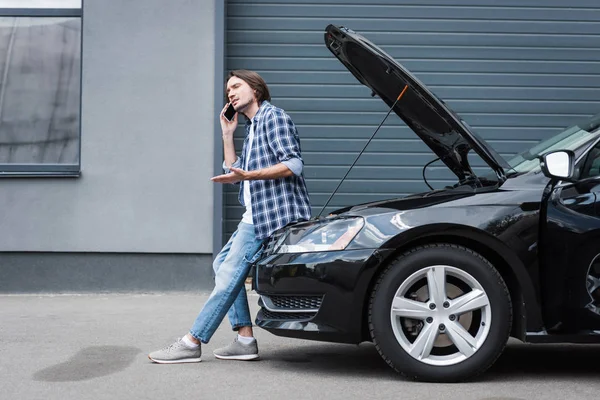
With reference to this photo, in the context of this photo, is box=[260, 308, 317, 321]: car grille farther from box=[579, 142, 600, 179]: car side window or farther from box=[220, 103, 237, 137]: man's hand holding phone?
box=[579, 142, 600, 179]: car side window

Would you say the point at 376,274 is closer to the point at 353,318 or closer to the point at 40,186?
the point at 353,318

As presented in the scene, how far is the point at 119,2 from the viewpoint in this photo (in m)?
9.81

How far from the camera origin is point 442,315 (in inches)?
211

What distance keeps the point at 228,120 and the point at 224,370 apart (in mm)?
1588

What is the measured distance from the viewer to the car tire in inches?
210

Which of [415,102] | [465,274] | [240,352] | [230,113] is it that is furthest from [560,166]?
[240,352]

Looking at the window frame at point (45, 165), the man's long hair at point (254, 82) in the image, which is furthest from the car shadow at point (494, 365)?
the window frame at point (45, 165)

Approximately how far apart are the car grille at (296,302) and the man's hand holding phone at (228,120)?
120 centimetres

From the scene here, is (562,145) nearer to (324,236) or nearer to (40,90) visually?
(324,236)

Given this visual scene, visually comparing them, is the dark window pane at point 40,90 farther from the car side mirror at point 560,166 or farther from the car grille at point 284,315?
Result: the car side mirror at point 560,166

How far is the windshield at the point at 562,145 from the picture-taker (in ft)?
18.3

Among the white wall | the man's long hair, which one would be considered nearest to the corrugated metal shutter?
the white wall

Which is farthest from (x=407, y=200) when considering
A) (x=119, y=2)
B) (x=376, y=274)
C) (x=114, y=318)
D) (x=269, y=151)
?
(x=119, y=2)

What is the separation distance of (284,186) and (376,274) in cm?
95
